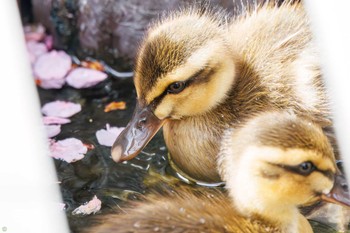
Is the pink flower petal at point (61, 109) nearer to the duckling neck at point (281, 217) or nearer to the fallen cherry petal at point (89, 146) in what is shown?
the fallen cherry petal at point (89, 146)

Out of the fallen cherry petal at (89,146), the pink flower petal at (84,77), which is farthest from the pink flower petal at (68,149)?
the pink flower petal at (84,77)

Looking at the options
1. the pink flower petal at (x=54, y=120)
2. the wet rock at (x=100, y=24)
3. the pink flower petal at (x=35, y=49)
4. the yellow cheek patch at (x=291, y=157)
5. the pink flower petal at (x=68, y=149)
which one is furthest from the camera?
the pink flower petal at (x=35, y=49)

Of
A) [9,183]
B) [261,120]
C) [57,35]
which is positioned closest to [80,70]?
[57,35]

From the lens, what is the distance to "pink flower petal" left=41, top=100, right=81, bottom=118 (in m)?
2.52

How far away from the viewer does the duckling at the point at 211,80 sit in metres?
2.03

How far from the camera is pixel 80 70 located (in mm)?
2715

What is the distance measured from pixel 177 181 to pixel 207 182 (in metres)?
0.08

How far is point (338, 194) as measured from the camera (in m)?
1.86

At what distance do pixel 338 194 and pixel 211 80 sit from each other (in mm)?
416

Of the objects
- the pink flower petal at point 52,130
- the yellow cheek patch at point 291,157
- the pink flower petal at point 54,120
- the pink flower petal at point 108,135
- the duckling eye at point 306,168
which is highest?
the yellow cheek patch at point 291,157

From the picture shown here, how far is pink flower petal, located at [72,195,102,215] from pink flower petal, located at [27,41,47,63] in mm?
745

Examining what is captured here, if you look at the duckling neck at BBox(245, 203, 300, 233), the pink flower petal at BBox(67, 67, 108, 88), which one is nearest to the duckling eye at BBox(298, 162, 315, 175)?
the duckling neck at BBox(245, 203, 300, 233)

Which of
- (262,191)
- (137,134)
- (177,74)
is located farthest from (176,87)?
(262,191)

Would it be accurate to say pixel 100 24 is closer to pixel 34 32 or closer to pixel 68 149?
pixel 34 32
